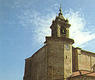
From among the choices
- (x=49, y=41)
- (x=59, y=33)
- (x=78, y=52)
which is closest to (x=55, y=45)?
(x=49, y=41)

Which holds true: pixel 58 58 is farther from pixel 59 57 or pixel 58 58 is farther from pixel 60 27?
pixel 60 27

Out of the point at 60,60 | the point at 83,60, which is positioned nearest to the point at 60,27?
the point at 60,60

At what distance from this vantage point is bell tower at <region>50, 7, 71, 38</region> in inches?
1196

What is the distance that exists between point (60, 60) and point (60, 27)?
6937 millimetres

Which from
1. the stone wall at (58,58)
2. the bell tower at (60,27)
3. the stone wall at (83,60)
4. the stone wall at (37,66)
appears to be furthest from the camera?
the stone wall at (83,60)

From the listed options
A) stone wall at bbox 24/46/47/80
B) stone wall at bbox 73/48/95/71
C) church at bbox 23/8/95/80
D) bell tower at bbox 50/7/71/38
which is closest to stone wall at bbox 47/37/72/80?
church at bbox 23/8/95/80

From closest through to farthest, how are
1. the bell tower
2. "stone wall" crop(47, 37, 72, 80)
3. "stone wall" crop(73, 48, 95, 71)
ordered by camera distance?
"stone wall" crop(47, 37, 72, 80) < the bell tower < "stone wall" crop(73, 48, 95, 71)

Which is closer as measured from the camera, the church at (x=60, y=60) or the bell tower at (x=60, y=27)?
the church at (x=60, y=60)

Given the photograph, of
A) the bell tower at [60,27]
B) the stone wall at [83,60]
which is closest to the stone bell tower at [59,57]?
the bell tower at [60,27]

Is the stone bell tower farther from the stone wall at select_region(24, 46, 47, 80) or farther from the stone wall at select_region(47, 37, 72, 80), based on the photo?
the stone wall at select_region(24, 46, 47, 80)

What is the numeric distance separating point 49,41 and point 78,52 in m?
6.43

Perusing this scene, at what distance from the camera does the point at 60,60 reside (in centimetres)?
2677

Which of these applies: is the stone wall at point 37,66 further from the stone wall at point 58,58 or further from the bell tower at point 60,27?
the bell tower at point 60,27

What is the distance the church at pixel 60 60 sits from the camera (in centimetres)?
2602
